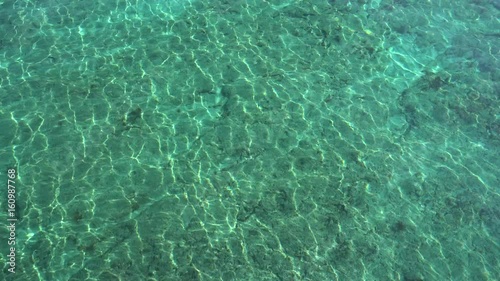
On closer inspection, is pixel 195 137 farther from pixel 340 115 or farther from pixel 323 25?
pixel 323 25

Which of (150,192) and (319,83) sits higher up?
(319,83)

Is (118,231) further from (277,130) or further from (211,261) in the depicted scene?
(277,130)

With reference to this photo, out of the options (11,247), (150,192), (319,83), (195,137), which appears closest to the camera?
(11,247)

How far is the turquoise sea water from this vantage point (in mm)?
7363

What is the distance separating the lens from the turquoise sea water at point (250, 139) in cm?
736

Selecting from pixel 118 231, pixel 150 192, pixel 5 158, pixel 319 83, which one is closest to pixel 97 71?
pixel 5 158

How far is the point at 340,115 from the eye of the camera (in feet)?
31.9

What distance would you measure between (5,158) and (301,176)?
5835 mm

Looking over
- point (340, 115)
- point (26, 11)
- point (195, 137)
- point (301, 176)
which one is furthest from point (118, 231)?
point (26, 11)

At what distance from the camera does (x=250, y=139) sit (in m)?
9.08

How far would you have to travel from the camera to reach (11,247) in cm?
704

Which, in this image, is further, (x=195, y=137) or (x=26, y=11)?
(x=26, y=11)

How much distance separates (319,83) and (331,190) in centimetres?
314

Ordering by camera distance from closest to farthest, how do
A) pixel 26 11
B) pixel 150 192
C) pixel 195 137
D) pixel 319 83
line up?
pixel 150 192
pixel 195 137
pixel 319 83
pixel 26 11
